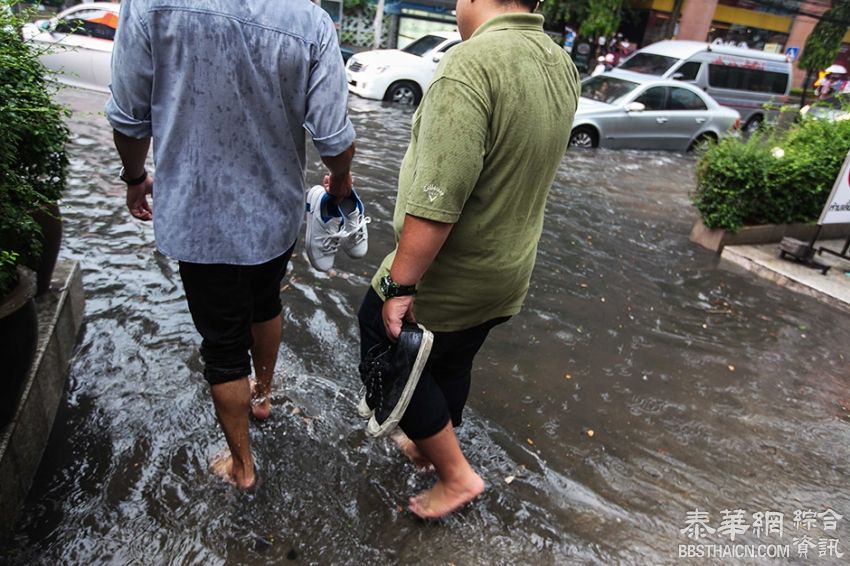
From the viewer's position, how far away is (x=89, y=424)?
2.55 meters

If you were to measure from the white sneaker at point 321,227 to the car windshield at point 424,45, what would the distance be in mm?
10651

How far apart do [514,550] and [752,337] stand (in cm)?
289

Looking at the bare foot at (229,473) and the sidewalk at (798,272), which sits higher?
the bare foot at (229,473)

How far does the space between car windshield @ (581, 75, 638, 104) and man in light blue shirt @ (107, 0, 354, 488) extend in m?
9.38

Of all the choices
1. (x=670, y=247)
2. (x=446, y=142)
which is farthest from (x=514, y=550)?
(x=670, y=247)

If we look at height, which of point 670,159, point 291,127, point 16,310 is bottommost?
point 670,159

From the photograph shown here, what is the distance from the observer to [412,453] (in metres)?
2.59

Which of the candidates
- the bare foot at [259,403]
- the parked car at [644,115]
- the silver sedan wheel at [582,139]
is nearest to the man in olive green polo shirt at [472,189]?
the bare foot at [259,403]

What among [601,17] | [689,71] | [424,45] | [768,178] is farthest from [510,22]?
[601,17]

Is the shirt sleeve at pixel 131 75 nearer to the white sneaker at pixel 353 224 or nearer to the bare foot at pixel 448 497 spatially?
the white sneaker at pixel 353 224

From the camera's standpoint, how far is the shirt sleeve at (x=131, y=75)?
1665 mm

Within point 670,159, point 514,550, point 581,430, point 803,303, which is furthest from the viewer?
point 670,159

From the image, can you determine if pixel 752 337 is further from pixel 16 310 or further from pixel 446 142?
pixel 16 310

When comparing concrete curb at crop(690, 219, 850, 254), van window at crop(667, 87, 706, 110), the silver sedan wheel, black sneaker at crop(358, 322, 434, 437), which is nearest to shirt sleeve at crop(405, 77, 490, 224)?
black sneaker at crop(358, 322, 434, 437)
